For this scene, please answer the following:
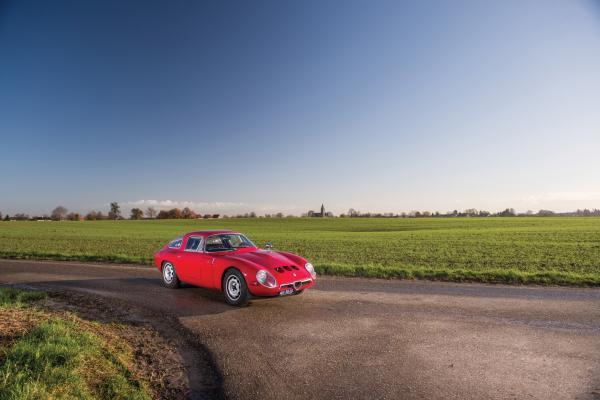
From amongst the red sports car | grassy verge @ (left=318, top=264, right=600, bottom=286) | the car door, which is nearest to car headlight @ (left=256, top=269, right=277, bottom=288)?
the red sports car

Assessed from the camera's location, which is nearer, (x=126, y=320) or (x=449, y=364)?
(x=449, y=364)

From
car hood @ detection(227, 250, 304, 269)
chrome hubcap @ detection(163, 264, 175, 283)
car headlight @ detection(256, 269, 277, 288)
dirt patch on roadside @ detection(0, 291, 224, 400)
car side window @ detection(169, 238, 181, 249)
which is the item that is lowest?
dirt patch on roadside @ detection(0, 291, 224, 400)

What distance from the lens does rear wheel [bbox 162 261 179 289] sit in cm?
939

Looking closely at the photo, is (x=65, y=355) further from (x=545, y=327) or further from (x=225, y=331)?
(x=545, y=327)

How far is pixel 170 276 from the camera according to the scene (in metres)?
9.55

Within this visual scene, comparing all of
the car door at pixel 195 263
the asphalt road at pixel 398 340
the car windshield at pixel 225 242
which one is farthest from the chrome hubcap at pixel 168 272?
the car windshield at pixel 225 242

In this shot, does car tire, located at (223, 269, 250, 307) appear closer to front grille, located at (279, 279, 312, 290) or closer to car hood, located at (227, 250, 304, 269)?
→ car hood, located at (227, 250, 304, 269)

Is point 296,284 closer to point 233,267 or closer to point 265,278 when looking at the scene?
point 265,278

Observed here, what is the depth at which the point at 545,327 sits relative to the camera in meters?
6.00

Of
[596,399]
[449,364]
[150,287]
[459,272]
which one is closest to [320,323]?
[449,364]

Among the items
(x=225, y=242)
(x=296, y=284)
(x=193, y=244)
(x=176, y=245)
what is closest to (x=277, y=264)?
(x=296, y=284)

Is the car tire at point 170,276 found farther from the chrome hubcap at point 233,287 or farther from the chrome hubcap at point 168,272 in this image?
the chrome hubcap at point 233,287

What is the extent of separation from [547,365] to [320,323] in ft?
10.9

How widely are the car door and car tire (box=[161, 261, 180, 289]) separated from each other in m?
0.44
